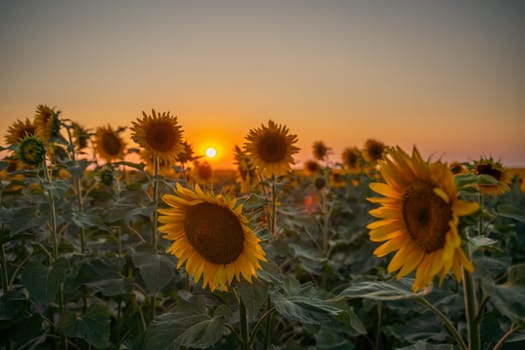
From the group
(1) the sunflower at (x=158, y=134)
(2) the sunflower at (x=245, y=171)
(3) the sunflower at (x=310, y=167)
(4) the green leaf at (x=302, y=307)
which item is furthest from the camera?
(3) the sunflower at (x=310, y=167)

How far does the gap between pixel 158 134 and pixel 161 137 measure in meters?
0.03

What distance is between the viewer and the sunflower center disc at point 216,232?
1.87m

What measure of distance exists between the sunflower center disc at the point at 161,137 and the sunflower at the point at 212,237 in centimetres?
132

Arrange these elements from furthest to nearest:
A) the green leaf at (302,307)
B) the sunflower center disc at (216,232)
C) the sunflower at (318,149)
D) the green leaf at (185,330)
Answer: the sunflower at (318,149) → the sunflower center disc at (216,232) → the green leaf at (185,330) → the green leaf at (302,307)

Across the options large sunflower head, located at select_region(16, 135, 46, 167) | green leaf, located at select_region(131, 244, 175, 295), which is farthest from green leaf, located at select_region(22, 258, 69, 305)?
large sunflower head, located at select_region(16, 135, 46, 167)

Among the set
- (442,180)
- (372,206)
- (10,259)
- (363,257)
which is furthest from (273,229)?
(372,206)

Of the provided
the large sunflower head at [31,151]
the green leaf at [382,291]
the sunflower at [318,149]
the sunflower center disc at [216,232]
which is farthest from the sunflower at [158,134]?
the sunflower at [318,149]

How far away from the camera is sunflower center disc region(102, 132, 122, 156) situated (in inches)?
182

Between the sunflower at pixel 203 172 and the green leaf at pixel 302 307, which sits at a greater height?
the sunflower at pixel 203 172

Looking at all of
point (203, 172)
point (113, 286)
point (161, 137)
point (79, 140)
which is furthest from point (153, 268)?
point (203, 172)

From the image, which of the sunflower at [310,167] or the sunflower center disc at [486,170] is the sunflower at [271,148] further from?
the sunflower at [310,167]

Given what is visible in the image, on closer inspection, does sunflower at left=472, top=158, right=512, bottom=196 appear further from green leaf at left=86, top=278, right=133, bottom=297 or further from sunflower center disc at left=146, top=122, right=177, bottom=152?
green leaf at left=86, top=278, right=133, bottom=297

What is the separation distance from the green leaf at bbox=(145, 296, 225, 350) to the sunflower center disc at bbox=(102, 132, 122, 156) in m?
3.13

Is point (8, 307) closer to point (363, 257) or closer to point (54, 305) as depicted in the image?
point (54, 305)
